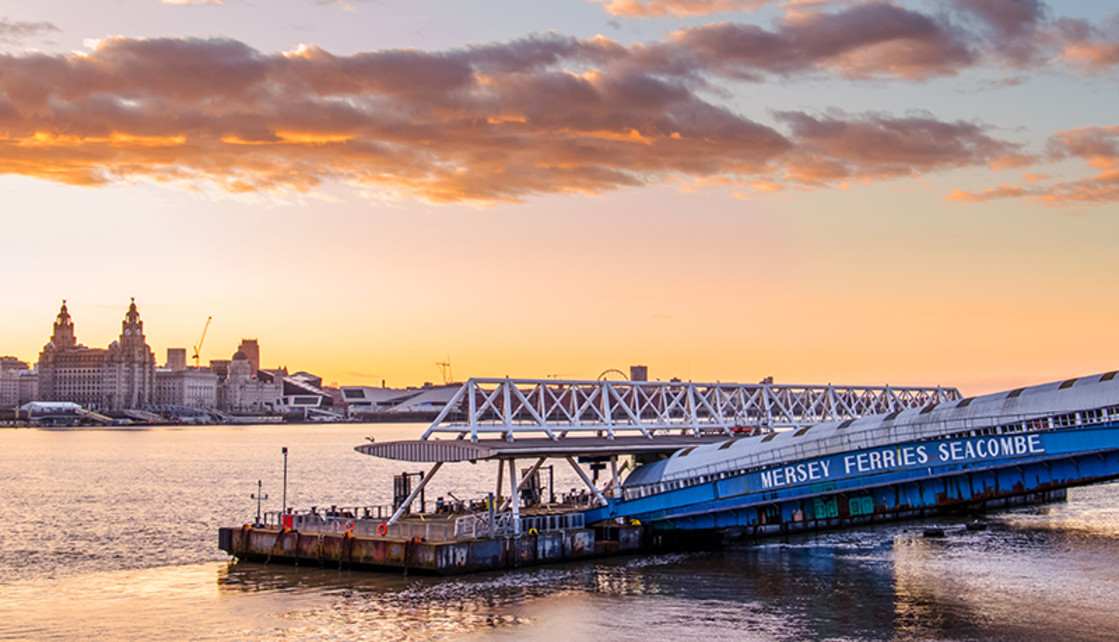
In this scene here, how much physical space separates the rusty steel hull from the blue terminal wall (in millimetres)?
3536

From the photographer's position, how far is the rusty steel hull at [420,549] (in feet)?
200

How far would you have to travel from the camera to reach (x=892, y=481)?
200ft

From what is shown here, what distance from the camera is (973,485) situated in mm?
59250

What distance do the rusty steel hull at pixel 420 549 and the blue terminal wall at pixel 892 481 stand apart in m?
3.54

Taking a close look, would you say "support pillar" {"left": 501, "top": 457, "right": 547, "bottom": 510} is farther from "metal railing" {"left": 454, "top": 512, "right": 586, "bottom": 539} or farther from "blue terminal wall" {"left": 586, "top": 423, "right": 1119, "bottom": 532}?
"blue terminal wall" {"left": 586, "top": 423, "right": 1119, "bottom": 532}

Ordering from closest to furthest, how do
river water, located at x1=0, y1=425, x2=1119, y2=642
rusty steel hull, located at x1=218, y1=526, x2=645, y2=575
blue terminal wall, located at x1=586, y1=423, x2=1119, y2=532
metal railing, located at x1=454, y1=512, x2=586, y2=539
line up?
1. river water, located at x1=0, y1=425, x2=1119, y2=642
2. blue terminal wall, located at x1=586, y1=423, x2=1119, y2=532
3. rusty steel hull, located at x1=218, y1=526, x2=645, y2=575
4. metal railing, located at x1=454, y1=512, x2=586, y2=539

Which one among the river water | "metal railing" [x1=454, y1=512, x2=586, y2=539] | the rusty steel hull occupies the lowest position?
the river water

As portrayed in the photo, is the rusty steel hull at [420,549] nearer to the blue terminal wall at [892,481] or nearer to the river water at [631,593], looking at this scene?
the river water at [631,593]

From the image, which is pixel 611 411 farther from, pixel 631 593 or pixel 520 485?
pixel 631 593

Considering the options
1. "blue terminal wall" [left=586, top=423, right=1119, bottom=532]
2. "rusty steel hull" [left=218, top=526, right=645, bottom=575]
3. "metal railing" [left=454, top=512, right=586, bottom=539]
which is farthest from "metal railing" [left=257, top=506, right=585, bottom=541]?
"blue terminal wall" [left=586, top=423, right=1119, bottom=532]

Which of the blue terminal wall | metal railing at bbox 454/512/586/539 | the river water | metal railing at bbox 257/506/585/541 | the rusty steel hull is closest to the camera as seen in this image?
the river water

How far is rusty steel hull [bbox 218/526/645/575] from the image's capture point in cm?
6084

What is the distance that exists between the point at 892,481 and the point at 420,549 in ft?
85.2

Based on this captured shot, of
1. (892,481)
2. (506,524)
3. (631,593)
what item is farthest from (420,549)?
(892,481)
